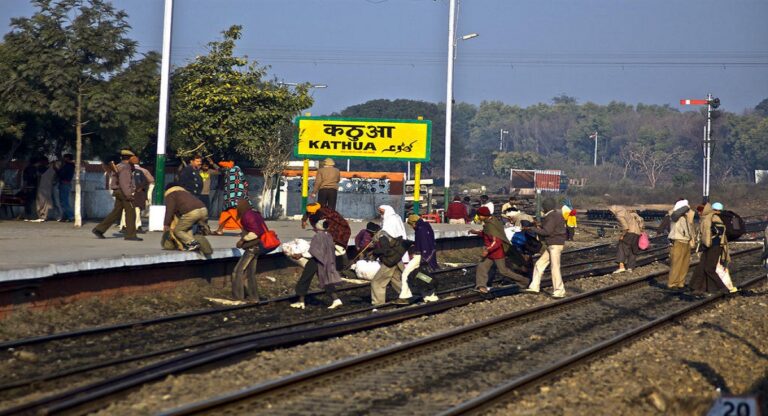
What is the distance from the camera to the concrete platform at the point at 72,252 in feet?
46.8

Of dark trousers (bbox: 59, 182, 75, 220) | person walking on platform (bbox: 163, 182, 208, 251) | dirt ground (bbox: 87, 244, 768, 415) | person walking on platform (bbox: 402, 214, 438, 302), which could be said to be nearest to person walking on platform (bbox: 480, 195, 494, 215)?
person walking on platform (bbox: 402, 214, 438, 302)

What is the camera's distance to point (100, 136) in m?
26.1

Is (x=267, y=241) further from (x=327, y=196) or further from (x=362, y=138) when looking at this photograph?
(x=362, y=138)

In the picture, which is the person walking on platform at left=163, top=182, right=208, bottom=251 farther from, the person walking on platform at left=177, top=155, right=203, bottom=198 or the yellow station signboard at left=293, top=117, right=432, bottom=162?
the yellow station signboard at left=293, top=117, right=432, bottom=162

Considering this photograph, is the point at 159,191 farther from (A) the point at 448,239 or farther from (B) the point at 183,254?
(A) the point at 448,239

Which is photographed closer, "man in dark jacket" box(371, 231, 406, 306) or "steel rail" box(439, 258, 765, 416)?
"steel rail" box(439, 258, 765, 416)

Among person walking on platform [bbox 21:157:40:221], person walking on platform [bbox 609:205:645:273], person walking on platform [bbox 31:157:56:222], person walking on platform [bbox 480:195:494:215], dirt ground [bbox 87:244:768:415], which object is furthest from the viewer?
person walking on platform [bbox 21:157:40:221]

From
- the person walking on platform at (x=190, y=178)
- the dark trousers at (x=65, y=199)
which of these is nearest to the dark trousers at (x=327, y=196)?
the person walking on platform at (x=190, y=178)

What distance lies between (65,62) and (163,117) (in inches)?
112

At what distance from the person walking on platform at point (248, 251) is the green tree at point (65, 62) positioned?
25.1 ft

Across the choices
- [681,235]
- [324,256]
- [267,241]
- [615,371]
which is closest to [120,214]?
[267,241]

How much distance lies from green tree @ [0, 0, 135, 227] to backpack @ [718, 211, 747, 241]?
13390 mm

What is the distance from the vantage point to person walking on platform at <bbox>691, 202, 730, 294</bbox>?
1878 centimetres

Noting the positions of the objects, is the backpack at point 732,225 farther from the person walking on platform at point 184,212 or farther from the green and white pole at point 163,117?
the green and white pole at point 163,117
